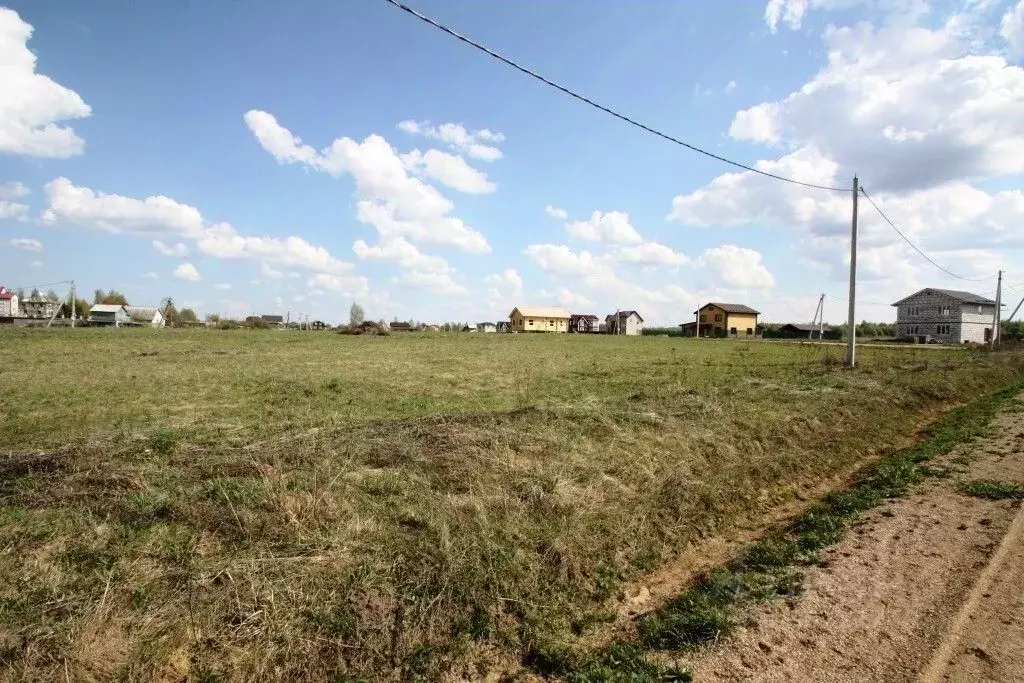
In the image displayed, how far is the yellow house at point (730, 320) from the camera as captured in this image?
10394 centimetres

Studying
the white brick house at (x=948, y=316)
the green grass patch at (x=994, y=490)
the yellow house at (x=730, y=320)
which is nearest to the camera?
the green grass patch at (x=994, y=490)

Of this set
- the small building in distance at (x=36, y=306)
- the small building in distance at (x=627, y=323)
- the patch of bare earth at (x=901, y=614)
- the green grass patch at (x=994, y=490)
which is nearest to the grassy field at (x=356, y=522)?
the patch of bare earth at (x=901, y=614)

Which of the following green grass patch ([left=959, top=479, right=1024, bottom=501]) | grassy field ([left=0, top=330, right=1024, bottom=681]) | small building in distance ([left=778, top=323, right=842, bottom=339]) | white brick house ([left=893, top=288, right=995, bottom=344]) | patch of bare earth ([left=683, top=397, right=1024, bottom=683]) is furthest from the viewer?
small building in distance ([left=778, top=323, right=842, bottom=339])

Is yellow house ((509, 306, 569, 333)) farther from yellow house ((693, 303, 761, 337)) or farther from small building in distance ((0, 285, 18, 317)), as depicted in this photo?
small building in distance ((0, 285, 18, 317))

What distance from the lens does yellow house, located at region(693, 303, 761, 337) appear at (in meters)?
104

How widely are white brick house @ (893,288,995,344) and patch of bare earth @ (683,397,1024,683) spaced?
8715 centimetres

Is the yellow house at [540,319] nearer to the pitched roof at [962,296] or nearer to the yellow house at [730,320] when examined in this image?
the yellow house at [730,320]

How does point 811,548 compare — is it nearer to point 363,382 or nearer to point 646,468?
point 646,468

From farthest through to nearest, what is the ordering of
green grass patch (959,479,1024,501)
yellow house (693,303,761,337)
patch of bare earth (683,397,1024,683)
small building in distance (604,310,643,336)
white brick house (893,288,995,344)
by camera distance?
1. small building in distance (604,310,643,336)
2. yellow house (693,303,761,337)
3. white brick house (893,288,995,344)
4. green grass patch (959,479,1024,501)
5. patch of bare earth (683,397,1024,683)

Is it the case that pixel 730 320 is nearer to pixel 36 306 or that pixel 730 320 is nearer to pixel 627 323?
pixel 627 323

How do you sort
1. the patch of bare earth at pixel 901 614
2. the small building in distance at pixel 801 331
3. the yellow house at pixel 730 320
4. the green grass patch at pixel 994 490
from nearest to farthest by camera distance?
the patch of bare earth at pixel 901 614, the green grass patch at pixel 994 490, the small building in distance at pixel 801 331, the yellow house at pixel 730 320

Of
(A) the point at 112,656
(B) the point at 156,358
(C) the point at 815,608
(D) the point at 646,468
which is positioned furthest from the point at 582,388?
(B) the point at 156,358

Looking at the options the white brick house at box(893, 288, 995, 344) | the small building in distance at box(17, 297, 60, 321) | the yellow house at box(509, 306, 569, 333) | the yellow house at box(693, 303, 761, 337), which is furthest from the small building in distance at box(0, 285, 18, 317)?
the white brick house at box(893, 288, 995, 344)

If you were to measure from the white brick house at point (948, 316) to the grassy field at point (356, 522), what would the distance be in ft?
267
